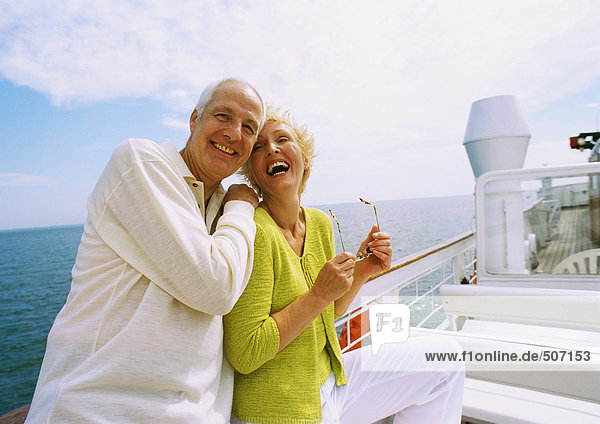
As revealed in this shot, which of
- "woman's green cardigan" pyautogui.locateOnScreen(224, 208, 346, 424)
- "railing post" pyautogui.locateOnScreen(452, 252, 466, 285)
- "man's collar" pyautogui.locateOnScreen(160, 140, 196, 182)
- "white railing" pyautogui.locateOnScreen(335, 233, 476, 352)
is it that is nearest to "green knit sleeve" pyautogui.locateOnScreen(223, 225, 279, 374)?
"woman's green cardigan" pyautogui.locateOnScreen(224, 208, 346, 424)

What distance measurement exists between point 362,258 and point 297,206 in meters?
0.32

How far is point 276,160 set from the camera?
122 cm

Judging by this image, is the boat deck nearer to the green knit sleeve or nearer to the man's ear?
the green knit sleeve

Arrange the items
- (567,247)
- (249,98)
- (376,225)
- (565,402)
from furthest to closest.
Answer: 1. (567,247)
2. (565,402)
3. (376,225)
4. (249,98)

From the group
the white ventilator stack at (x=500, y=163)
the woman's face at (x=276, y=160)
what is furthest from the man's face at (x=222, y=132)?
the white ventilator stack at (x=500, y=163)

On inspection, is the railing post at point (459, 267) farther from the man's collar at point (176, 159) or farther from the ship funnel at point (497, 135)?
the man's collar at point (176, 159)

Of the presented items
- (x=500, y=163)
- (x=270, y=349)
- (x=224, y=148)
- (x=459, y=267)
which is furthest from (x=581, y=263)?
(x=224, y=148)

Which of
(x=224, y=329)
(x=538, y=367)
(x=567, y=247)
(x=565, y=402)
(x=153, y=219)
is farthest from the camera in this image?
(x=567, y=247)

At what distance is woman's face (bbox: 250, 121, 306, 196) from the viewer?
1.21 meters

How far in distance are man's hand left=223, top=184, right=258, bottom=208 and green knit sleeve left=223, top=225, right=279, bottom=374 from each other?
0.22 metres

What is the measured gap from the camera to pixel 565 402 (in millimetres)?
1493

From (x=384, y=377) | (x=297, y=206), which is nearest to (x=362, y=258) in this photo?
(x=297, y=206)

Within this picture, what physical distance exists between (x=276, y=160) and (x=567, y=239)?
2.70 m

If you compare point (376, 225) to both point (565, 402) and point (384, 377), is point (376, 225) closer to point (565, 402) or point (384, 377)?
point (384, 377)
